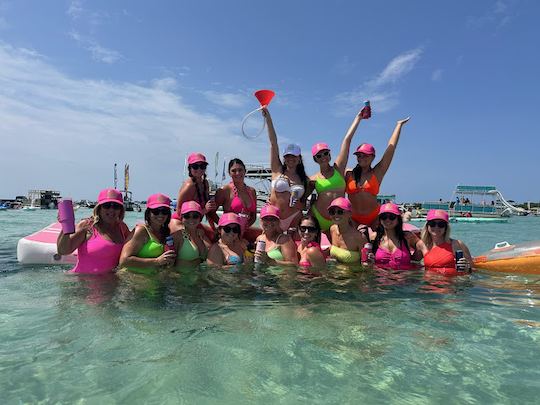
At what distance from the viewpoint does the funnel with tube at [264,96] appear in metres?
6.58

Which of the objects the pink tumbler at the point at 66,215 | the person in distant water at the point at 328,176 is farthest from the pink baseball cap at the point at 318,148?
the pink tumbler at the point at 66,215

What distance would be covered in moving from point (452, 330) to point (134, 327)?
291 cm

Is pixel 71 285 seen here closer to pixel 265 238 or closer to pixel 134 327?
pixel 134 327

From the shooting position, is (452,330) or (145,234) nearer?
(452,330)

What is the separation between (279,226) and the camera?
6.35 m

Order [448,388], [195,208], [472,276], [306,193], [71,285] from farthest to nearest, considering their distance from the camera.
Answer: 1. [306,193]
2. [472,276]
3. [195,208]
4. [71,285]
5. [448,388]

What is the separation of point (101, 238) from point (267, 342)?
10.3 feet

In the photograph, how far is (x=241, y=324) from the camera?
3.77 m

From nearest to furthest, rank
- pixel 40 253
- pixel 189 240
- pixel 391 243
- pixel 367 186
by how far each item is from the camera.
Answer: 1. pixel 189 240
2. pixel 391 243
3. pixel 367 186
4. pixel 40 253

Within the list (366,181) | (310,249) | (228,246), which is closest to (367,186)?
(366,181)

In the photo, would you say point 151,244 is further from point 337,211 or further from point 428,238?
point 428,238

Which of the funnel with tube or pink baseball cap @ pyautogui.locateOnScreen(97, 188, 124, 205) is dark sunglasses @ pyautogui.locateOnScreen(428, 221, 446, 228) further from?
pink baseball cap @ pyautogui.locateOnScreen(97, 188, 124, 205)

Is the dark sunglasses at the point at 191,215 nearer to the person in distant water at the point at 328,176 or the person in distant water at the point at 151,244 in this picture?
the person in distant water at the point at 151,244

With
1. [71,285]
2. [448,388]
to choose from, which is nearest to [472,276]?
[448,388]
